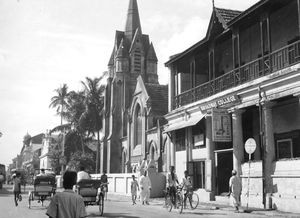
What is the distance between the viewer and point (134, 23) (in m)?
59.4

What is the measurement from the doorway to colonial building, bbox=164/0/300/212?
54 mm

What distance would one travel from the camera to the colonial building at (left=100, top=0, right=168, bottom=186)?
42188 millimetres

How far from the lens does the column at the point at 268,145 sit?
1742cm

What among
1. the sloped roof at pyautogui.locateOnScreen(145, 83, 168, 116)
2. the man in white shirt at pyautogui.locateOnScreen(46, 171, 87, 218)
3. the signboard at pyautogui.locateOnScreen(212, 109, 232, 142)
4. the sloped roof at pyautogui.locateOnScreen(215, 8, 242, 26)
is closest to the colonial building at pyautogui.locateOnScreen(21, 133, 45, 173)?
the sloped roof at pyautogui.locateOnScreen(145, 83, 168, 116)

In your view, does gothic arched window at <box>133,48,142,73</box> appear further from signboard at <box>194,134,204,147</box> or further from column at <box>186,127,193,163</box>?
signboard at <box>194,134,204,147</box>

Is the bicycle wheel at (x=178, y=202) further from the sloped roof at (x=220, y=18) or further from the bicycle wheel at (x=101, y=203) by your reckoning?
the sloped roof at (x=220, y=18)

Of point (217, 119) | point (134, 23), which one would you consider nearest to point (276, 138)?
point (217, 119)

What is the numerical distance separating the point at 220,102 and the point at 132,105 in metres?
26.5

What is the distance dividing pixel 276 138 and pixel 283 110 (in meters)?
1.46

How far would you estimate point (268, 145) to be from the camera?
57.9 feet

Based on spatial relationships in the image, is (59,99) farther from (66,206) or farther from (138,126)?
(66,206)

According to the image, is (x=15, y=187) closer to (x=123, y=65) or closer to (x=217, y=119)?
(x=217, y=119)

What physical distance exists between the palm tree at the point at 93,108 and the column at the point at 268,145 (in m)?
39.2

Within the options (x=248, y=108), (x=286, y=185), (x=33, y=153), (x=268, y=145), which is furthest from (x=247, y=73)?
(x=33, y=153)
